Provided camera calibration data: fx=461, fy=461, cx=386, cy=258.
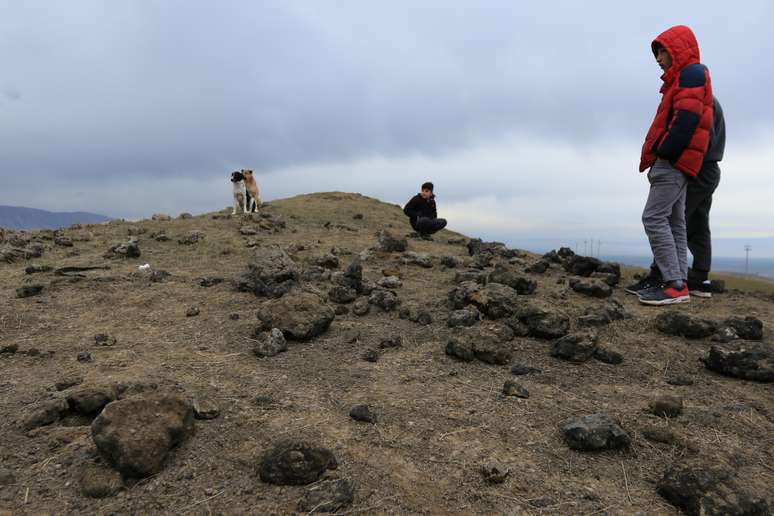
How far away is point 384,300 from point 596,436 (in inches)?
121

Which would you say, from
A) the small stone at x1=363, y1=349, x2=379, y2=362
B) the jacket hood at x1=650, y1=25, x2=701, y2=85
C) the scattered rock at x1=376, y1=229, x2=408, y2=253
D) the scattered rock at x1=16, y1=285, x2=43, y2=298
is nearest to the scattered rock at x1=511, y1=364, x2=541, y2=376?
the small stone at x1=363, y1=349, x2=379, y2=362

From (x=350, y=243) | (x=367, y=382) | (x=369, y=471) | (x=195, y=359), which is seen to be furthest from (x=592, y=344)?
(x=350, y=243)

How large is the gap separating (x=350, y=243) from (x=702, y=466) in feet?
29.6

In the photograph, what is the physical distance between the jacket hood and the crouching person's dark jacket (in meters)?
6.74

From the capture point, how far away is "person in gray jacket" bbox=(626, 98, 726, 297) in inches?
219

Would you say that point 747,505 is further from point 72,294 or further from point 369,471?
point 72,294

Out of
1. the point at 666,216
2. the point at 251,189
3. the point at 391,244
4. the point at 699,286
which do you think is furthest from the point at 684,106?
the point at 251,189

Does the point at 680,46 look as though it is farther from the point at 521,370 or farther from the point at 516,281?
the point at 521,370

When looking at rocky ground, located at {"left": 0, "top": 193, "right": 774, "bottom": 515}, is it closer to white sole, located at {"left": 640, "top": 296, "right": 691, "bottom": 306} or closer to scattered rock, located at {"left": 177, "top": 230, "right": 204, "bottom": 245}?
white sole, located at {"left": 640, "top": 296, "right": 691, "bottom": 306}

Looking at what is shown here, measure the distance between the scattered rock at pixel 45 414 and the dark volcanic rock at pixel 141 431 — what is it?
2.29 feet

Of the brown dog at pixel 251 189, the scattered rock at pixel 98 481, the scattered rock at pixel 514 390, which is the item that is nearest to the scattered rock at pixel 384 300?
the scattered rock at pixel 514 390

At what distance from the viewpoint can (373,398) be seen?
3256mm

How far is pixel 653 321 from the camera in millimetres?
4812

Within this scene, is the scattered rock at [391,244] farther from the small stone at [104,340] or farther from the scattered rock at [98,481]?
the scattered rock at [98,481]
